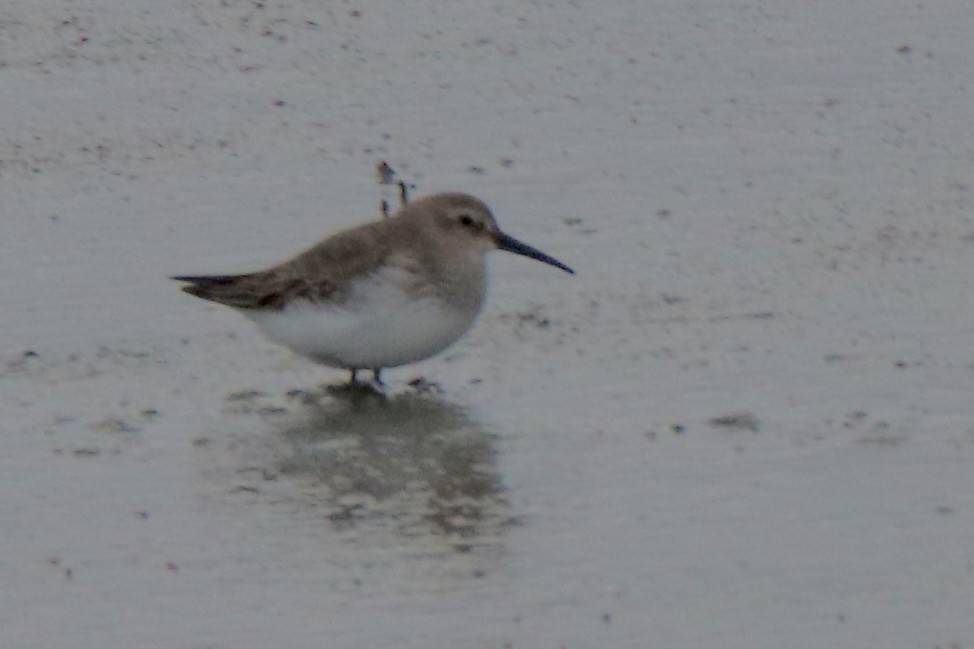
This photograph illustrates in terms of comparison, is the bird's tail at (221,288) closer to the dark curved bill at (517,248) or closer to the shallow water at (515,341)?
the shallow water at (515,341)

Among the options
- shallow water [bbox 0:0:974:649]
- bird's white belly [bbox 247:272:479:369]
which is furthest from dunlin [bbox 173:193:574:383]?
shallow water [bbox 0:0:974:649]

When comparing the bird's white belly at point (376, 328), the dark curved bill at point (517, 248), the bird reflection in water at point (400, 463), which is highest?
the dark curved bill at point (517, 248)

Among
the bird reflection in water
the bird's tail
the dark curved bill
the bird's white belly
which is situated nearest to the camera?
the bird reflection in water

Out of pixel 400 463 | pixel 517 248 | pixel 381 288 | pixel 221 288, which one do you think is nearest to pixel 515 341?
pixel 517 248

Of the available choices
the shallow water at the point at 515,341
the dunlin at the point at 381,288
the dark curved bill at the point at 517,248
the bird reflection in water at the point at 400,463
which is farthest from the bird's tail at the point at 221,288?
the dark curved bill at the point at 517,248

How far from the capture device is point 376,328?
8211 millimetres

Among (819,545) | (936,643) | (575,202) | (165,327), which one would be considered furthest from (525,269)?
(936,643)

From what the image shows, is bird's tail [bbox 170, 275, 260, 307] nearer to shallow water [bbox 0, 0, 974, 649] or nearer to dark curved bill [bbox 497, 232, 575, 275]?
shallow water [bbox 0, 0, 974, 649]

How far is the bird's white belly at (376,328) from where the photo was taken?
8188mm

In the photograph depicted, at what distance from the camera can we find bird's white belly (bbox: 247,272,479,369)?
322 inches

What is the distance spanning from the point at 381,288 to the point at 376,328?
163 millimetres

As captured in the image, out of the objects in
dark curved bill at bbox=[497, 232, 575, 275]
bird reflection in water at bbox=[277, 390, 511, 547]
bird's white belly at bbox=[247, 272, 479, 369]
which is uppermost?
dark curved bill at bbox=[497, 232, 575, 275]

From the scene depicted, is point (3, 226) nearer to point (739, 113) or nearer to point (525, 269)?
point (525, 269)

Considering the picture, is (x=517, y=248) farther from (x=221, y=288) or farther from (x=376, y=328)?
(x=221, y=288)
